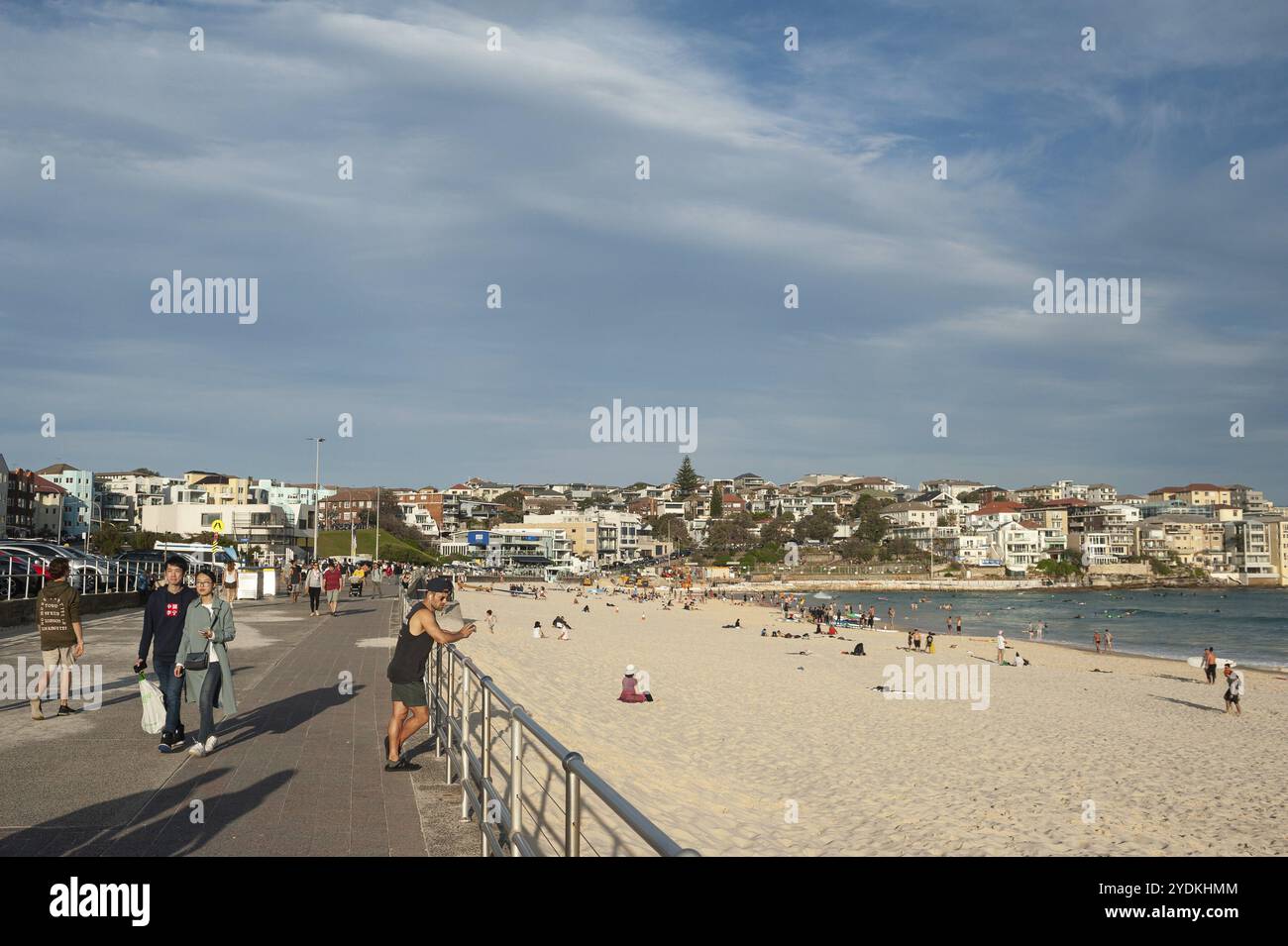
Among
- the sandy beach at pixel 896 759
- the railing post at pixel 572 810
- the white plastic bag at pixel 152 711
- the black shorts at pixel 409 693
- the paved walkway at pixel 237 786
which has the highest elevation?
the railing post at pixel 572 810

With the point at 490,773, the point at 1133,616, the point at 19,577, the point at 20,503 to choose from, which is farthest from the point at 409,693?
the point at 20,503

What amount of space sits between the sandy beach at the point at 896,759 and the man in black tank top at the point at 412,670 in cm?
196

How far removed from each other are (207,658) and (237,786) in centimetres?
164

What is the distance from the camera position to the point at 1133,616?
71.4 metres

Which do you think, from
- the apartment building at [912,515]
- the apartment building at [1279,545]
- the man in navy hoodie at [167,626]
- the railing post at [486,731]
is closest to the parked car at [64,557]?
the man in navy hoodie at [167,626]

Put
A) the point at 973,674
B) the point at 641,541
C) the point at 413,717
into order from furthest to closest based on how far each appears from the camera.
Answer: the point at 641,541
the point at 973,674
the point at 413,717

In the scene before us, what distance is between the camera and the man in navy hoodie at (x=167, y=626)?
8008 mm

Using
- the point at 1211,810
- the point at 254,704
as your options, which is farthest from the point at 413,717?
the point at 1211,810

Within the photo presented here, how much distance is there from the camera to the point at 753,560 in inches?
5443

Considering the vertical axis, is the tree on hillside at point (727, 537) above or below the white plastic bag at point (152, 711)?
below

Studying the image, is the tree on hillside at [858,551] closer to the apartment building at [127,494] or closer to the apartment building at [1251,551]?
the apartment building at [1251,551]

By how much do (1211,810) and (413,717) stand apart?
10411 mm

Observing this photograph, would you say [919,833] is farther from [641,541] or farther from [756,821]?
[641,541]

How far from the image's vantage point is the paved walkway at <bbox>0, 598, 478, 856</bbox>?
5363 mm
